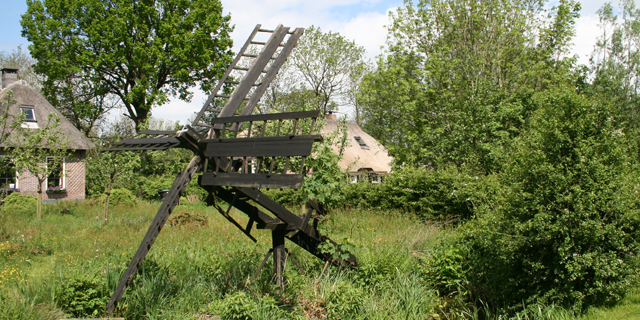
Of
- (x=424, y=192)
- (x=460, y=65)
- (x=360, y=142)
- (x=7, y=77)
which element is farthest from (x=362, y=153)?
(x=7, y=77)

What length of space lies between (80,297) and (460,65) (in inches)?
700

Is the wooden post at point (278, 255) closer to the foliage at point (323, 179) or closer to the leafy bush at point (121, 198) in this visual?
the foliage at point (323, 179)

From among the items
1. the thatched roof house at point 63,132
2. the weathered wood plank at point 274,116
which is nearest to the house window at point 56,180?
the thatched roof house at point 63,132

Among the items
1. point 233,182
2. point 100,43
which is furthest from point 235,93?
point 100,43

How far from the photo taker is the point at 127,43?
2544 centimetres

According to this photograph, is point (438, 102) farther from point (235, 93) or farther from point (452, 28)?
point (235, 93)

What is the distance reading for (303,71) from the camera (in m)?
35.4

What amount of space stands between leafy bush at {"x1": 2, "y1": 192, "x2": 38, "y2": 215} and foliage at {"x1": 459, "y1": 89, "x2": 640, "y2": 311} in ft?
50.2

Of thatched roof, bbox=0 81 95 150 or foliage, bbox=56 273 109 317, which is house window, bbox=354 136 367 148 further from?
foliage, bbox=56 273 109 317

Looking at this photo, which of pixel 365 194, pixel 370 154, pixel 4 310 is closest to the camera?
pixel 4 310

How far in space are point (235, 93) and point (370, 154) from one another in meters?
28.7

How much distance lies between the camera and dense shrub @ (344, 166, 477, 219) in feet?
37.2

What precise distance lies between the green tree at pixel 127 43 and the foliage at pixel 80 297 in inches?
861

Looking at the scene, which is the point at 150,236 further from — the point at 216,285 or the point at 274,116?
the point at 274,116
